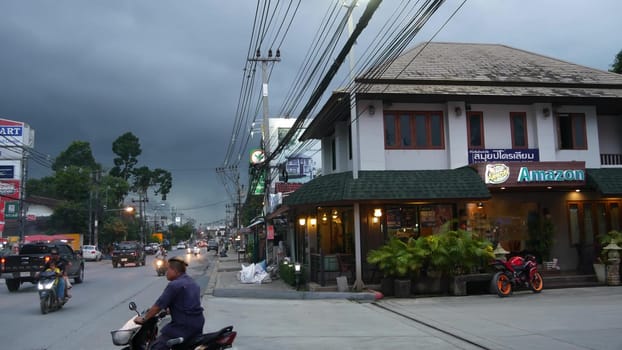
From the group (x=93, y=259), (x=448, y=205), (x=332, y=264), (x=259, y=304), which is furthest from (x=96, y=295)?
(x=93, y=259)

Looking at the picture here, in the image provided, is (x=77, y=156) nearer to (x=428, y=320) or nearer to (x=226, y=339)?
(x=428, y=320)

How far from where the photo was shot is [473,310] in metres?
13.6

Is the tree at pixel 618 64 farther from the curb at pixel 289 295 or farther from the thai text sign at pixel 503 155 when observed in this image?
the curb at pixel 289 295

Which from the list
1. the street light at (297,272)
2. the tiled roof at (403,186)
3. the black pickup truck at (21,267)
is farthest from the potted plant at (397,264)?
the black pickup truck at (21,267)

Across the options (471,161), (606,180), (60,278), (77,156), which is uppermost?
(77,156)

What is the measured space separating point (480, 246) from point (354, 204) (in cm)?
423

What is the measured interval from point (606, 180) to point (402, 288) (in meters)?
8.31

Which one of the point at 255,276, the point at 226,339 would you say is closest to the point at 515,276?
the point at 255,276

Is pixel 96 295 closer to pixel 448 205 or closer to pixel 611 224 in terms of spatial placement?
pixel 448 205

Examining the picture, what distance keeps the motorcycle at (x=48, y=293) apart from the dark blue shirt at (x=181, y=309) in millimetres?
9941

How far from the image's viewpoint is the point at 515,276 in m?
16.4

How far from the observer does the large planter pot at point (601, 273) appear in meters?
18.2

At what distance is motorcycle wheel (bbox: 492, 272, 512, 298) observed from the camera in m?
15.9

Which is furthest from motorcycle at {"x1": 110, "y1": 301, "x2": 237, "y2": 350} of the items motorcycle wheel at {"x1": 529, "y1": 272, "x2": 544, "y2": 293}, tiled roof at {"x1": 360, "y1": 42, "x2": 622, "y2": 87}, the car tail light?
tiled roof at {"x1": 360, "y1": 42, "x2": 622, "y2": 87}
